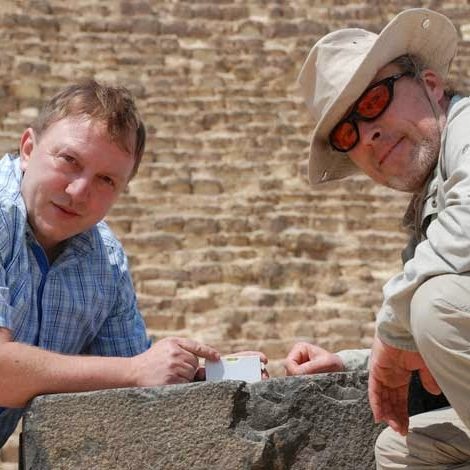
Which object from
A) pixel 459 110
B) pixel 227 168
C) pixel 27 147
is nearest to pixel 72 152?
pixel 27 147

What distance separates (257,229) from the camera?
906cm

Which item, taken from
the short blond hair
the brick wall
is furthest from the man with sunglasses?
the brick wall

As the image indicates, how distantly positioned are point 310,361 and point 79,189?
2.47 ft

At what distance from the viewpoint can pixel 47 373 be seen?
8.84ft

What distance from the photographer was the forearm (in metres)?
2.68

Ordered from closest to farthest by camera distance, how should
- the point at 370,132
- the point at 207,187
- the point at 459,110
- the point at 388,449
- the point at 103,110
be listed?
the point at 388,449 → the point at 459,110 → the point at 370,132 → the point at 103,110 → the point at 207,187

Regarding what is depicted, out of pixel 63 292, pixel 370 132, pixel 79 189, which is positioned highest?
pixel 370 132

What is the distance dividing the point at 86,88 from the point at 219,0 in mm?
7405

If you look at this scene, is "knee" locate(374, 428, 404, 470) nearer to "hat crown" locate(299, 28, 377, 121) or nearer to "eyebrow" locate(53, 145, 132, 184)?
"hat crown" locate(299, 28, 377, 121)

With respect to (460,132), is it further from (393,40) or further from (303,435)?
(303,435)

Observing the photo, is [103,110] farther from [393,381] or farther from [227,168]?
[227,168]

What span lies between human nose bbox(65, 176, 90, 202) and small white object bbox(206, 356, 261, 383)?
551 millimetres

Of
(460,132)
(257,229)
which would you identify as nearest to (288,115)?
(257,229)

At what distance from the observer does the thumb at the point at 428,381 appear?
8.36 ft
